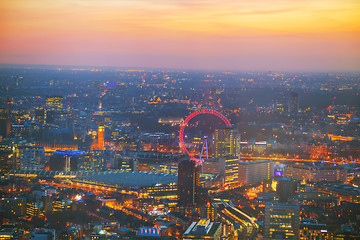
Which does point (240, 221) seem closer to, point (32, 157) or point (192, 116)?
point (32, 157)

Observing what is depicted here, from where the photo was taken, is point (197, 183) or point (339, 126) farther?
point (339, 126)

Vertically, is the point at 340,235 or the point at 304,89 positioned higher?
the point at 304,89

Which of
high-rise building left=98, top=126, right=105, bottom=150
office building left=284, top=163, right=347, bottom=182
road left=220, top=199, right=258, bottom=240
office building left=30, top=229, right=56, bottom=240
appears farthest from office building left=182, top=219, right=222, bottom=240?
high-rise building left=98, top=126, right=105, bottom=150

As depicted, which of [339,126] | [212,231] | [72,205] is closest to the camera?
[212,231]

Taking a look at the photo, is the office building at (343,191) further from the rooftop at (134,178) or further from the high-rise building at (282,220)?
the rooftop at (134,178)

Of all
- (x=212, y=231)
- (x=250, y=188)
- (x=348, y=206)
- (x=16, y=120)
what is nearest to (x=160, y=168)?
(x=250, y=188)

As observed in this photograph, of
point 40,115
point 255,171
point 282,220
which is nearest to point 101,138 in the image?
point 40,115

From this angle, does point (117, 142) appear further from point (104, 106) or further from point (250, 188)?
point (250, 188)
